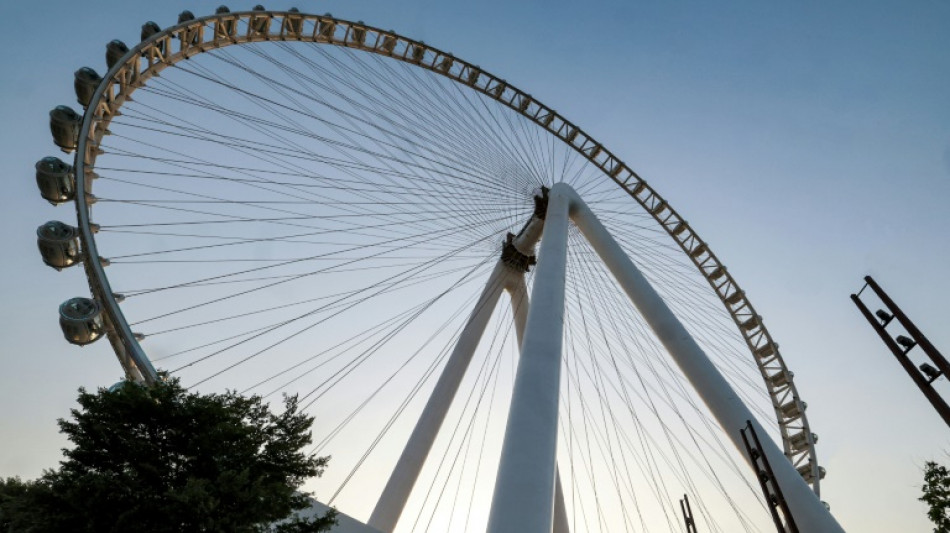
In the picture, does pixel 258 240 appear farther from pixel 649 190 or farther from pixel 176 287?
pixel 649 190

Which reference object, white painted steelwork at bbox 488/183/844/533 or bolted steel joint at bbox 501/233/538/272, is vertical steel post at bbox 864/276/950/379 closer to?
white painted steelwork at bbox 488/183/844/533

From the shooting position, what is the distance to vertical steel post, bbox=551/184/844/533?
10.6 metres

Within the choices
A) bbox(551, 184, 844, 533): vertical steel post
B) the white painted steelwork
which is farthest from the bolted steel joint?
bbox(551, 184, 844, 533): vertical steel post

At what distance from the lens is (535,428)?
8.64m

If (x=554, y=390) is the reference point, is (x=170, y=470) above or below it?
below

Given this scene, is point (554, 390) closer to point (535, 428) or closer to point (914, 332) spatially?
point (535, 428)

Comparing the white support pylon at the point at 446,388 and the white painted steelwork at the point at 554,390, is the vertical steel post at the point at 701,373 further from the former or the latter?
the white support pylon at the point at 446,388

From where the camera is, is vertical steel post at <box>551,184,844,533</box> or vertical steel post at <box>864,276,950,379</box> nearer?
vertical steel post at <box>864,276,950,379</box>

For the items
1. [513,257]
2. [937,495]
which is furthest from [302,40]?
[937,495]

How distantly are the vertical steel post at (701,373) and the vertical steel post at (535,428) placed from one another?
330 cm

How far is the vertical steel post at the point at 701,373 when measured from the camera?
10602mm

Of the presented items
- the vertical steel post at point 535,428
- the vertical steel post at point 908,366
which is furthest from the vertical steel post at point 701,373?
the vertical steel post at point 908,366

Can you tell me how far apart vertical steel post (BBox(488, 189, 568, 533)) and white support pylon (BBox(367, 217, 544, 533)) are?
6398 mm

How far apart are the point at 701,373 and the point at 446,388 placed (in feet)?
24.4
